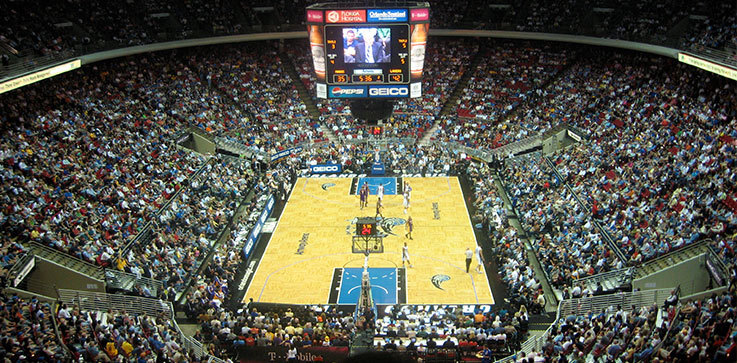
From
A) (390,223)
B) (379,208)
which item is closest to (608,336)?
(390,223)

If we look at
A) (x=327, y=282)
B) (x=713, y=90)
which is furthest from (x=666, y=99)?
(x=327, y=282)

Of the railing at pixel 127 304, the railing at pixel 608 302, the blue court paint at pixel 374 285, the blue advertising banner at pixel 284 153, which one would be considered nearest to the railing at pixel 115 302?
the railing at pixel 127 304

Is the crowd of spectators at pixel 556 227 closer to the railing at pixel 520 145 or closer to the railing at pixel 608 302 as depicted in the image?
the railing at pixel 608 302

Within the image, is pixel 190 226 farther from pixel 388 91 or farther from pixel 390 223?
pixel 388 91

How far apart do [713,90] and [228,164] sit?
82.4 ft

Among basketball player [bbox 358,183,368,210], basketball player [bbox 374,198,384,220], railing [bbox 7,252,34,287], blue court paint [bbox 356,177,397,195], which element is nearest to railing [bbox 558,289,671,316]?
basketball player [bbox 374,198,384,220]

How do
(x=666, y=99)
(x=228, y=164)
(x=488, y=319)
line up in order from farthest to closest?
(x=228, y=164) → (x=666, y=99) → (x=488, y=319)

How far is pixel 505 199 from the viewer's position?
32.8 m

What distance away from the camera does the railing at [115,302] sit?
67.4 ft

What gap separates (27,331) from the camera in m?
17.1

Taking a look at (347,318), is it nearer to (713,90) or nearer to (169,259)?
(169,259)

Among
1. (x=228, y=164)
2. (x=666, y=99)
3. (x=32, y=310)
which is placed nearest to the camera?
(x=32, y=310)

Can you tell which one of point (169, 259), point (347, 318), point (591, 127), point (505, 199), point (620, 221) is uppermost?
point (591, 127)

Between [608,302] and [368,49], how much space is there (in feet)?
51.6
